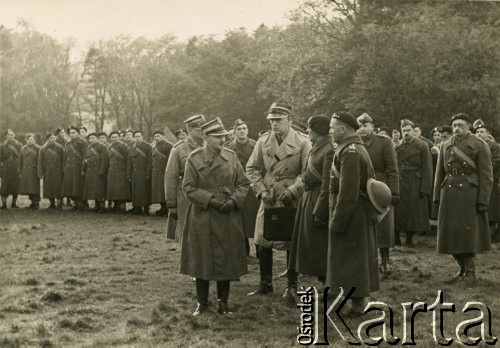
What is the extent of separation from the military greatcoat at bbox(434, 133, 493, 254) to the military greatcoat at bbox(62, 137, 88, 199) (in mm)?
11980

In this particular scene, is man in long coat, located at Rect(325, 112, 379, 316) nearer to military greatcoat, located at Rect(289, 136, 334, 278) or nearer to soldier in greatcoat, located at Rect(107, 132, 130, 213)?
military greatcoat, located at Rect(289, 136, 334, 278)

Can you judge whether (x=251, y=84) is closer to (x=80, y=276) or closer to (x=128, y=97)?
(x=128, y=97)

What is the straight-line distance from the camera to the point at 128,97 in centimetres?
5709

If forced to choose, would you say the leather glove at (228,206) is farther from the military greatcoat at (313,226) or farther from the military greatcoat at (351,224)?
the military greatcoat at (351,224)

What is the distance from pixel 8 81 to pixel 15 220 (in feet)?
88.3

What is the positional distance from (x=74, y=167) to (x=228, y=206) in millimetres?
12658

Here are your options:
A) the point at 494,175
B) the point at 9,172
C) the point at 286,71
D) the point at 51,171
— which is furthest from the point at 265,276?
the point at 286,71

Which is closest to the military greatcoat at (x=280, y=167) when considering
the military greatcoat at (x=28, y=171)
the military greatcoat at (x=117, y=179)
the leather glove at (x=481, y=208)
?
the leather glove at (x=481, y=208)

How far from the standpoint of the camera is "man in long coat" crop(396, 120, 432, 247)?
12414 mm

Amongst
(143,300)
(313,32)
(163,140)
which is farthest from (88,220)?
(313,32)

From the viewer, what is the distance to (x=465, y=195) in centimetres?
926

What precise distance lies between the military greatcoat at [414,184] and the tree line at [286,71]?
925 cm

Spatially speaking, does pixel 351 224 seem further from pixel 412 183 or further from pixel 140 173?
pixel 140 173

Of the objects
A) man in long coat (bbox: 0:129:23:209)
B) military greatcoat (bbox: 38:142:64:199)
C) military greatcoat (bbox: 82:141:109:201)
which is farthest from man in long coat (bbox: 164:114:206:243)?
man in long coat (bbox: 0:129:23:209)
